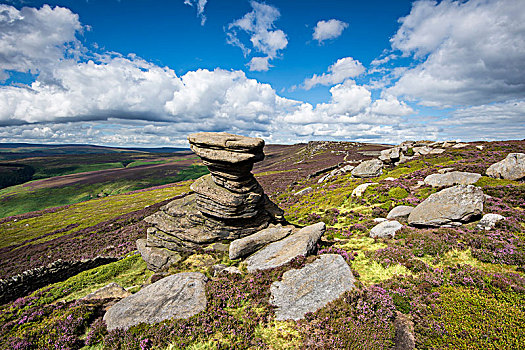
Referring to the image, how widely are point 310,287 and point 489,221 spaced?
16937 millimetres

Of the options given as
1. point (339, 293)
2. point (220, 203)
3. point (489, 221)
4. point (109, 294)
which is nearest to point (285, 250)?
point (339, 293)

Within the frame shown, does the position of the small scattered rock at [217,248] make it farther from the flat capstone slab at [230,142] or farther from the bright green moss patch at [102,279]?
the flat capstone slab at [230,142]

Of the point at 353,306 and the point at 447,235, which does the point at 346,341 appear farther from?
the point at 447,235

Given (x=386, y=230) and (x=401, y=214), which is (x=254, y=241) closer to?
(x=386, y=230)

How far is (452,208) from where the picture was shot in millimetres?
18859

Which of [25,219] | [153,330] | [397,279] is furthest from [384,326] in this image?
[25,219]

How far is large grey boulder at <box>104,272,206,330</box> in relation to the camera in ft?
43.2

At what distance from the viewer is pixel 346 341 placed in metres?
9.99

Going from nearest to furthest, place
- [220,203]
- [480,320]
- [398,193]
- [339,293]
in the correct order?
[480,320] → [339,293] → [220,203] → [398,193]

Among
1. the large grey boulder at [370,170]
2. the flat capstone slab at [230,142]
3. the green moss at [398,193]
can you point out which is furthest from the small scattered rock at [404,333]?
the large grey boulder at [370,170]

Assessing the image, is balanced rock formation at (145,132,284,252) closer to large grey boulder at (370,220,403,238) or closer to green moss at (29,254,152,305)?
green moss at (29,254,152,305)

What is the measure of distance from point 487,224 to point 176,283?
85.4 ft

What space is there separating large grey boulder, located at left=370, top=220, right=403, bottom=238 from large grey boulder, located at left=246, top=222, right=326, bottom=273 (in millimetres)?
6053

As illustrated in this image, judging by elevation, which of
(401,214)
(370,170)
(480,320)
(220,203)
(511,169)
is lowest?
(401,214)
